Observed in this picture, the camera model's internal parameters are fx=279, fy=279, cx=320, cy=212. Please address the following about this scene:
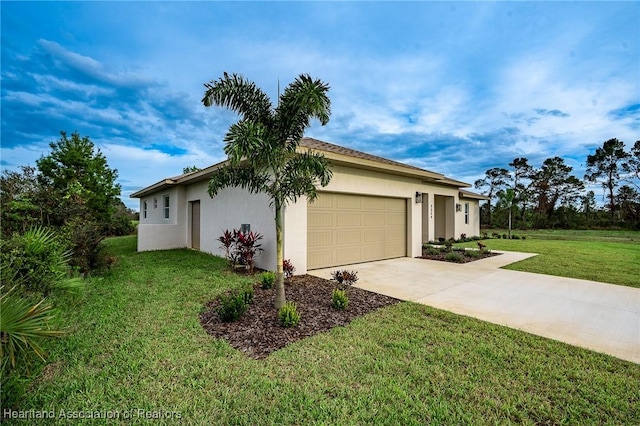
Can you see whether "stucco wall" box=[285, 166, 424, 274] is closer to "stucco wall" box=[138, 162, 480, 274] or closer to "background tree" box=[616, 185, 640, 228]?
"stucco wall" box=[138, 162, 480, 274]

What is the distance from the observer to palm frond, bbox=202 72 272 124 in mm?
4516

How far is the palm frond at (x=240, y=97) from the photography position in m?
4.52

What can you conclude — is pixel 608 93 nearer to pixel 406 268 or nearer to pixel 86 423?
pixel 406 268

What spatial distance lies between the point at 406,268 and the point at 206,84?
281 inches

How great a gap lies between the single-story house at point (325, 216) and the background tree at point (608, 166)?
3119cm

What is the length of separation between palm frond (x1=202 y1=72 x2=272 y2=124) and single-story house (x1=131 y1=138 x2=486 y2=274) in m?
2.64

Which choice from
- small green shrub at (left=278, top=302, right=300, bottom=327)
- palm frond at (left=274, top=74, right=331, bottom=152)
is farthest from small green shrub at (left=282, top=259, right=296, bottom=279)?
palm frond at (left=274, top=74, right=331, bottom=152)

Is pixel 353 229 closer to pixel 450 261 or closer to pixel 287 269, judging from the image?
pixel 287 269

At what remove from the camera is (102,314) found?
15.2 ft

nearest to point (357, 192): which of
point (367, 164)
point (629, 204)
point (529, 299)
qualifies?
point (367, 164)

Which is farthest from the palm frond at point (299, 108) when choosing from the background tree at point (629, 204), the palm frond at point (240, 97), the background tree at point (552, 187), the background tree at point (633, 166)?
the background tree at point (633, 166)

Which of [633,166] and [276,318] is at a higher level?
[633,166]

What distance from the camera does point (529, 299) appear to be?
544 cm

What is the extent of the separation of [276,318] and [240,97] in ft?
11.9
